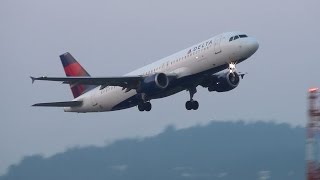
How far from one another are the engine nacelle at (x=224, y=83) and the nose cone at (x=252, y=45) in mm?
2658

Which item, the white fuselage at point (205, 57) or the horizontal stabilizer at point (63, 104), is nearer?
the white fuselage at point (205, 57)

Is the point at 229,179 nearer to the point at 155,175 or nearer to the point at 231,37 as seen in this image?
the point at 155,175

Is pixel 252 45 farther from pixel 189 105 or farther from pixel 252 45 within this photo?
pixel 189 105

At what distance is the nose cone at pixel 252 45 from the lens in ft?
261

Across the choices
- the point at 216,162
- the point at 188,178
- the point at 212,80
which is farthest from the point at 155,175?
the point at 212,80

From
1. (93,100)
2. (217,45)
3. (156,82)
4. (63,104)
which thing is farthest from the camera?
(63,104)

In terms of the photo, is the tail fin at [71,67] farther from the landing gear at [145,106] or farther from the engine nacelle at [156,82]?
the engine nacelle at [156,82]

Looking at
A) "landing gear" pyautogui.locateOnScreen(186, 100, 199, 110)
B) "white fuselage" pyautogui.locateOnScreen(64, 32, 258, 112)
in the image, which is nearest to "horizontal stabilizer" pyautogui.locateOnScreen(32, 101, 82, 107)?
"white fuselage" pyautogui.locateOnScreen(64, 32, 258, 112)

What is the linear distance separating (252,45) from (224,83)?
16.9ft

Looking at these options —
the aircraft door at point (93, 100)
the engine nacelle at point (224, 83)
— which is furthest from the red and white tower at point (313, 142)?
the aircraft door at point (93, 100)

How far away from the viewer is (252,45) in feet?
262

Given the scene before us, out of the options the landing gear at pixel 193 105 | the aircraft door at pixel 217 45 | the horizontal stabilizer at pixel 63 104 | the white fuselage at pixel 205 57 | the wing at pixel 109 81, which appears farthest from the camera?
the horizontal stabilizer at pixel 63 104

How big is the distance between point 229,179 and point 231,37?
27786 mm

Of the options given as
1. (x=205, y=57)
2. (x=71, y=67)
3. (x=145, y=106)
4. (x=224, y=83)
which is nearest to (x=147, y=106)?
(x=145, y=106)
